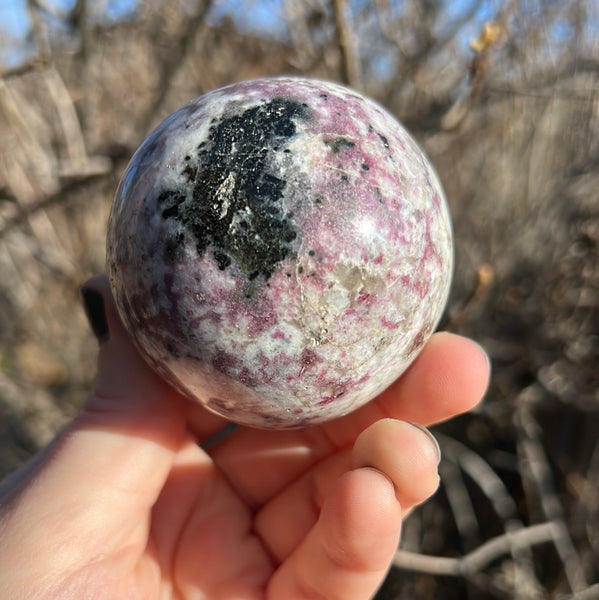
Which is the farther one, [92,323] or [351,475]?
[92,323]

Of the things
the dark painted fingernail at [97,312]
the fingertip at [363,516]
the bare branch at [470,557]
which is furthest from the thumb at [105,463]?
the bare branch at [470,557]

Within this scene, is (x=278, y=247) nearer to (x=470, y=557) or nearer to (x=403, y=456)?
(x=403, y=456)

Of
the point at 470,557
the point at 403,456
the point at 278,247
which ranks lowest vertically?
the point at 470,557

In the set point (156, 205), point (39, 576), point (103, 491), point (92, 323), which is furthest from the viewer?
point (92, 323)

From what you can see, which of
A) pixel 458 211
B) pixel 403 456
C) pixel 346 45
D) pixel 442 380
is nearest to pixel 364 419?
pixel 442 380

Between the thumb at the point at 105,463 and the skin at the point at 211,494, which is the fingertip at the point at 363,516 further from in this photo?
the thumb at the point at 105,463

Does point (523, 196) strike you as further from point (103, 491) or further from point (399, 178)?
point (103, 491)

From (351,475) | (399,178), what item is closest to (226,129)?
(399,178)
